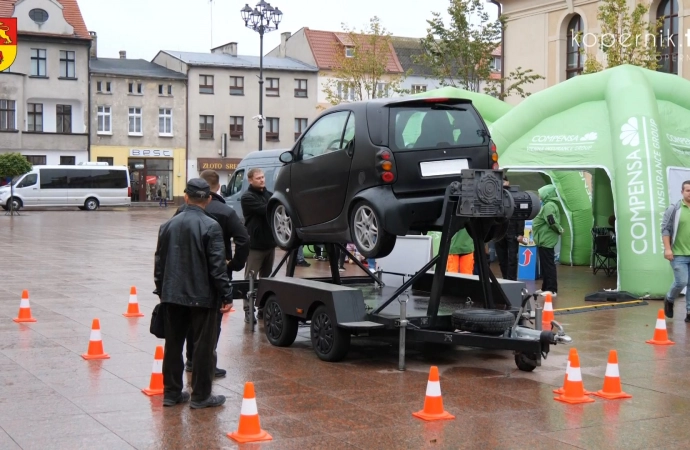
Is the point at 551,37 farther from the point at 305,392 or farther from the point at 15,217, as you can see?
the point at 305,392

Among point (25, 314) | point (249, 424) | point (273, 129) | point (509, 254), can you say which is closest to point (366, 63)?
point (273, 129)

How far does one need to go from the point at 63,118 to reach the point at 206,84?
1014cm

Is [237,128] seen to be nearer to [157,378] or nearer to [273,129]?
[273,129]

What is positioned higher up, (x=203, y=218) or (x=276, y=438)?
(x=203, y=218)

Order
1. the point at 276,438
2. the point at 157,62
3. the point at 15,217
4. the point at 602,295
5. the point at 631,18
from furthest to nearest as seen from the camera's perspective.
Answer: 1. the point at 157,62
2. the point at 15,217
3. the point at 631,18
4. the point at 602,295
5. the point at 276,438

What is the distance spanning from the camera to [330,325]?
9.72 meters

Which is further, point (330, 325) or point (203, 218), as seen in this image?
point (330, 325)

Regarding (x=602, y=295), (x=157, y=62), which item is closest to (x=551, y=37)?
(x=602, y=295)

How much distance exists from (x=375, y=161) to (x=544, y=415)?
10.5 ft

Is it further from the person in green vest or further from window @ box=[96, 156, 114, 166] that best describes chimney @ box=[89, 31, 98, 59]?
the person in green vest

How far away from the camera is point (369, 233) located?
9.77m

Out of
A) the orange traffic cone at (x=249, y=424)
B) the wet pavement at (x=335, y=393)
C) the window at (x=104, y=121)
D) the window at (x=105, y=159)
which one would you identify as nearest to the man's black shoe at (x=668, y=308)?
the wet pavement at (x=335, y=393)

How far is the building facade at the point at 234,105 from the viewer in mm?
67125

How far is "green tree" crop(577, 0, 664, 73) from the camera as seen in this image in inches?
1168
